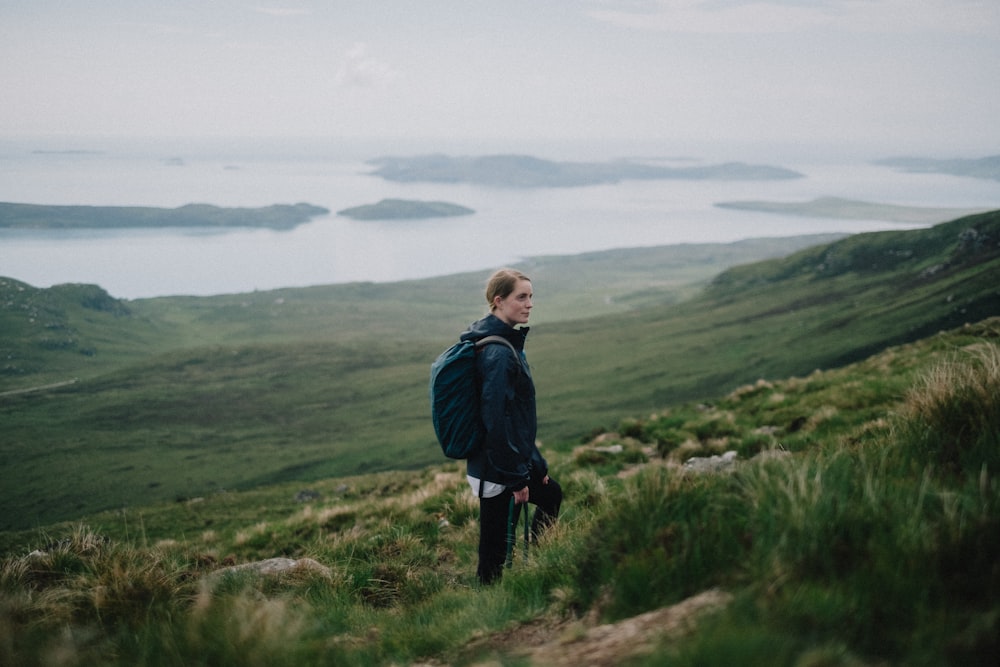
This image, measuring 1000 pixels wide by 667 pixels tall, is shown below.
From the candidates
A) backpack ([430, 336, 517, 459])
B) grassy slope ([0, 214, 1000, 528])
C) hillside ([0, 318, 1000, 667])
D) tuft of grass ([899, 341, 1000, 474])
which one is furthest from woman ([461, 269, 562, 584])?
grassy slope ([0, 214, 1000, 528])

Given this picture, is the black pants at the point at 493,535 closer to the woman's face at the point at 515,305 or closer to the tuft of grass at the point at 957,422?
the woman's face at the point at 515,305

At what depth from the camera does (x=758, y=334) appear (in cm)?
10125

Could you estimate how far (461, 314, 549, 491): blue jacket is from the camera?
232 inches

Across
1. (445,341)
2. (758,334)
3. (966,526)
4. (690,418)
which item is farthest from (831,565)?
(445,341)

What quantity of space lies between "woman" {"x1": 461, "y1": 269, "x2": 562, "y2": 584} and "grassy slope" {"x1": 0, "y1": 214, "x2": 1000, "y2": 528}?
64355mm

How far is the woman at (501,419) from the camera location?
233 inches

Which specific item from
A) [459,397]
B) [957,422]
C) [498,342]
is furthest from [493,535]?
[957,422]

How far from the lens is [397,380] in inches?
5182

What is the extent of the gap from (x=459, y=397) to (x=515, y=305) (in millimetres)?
1130

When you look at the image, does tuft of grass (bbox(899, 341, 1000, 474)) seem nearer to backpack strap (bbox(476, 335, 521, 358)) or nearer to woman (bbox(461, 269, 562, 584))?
woman (bbox(461, 269, 562, 584))

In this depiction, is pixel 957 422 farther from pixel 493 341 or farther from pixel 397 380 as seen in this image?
pixel 397 380

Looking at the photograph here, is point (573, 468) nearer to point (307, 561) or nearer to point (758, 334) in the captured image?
point (307, 561)

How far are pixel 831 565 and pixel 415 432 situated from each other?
9209 cm

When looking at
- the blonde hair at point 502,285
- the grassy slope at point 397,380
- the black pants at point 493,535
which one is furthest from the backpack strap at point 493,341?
the grassy slope at point 397,380
